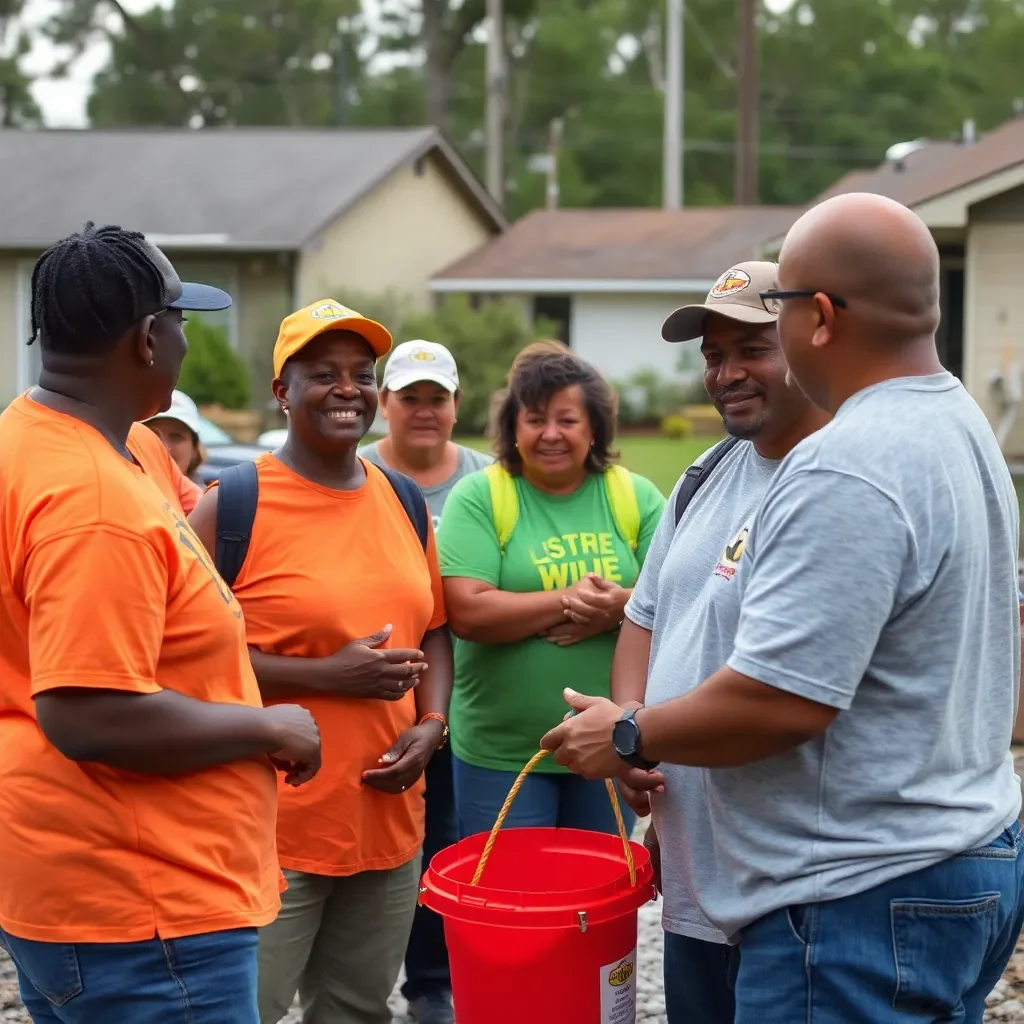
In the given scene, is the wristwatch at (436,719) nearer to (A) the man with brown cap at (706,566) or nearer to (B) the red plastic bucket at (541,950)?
(A) the man with brown cap at (706,566)

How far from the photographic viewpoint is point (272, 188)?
1183 inches

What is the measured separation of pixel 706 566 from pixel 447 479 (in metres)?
2.43

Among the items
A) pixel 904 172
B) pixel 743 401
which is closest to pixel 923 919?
pixel 743 401

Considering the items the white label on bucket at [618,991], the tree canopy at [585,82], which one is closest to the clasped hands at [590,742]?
the white label on bucket at [618,991]

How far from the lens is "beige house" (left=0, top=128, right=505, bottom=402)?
28391 mm

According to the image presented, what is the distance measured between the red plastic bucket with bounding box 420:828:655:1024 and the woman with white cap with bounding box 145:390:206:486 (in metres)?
2.89

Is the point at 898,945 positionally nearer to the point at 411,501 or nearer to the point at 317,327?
the point at 411,501

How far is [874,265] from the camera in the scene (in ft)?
8.02

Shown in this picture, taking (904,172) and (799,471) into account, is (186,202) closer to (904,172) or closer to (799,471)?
(904,172)

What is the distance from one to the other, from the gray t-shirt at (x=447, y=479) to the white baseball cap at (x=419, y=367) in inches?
10.2

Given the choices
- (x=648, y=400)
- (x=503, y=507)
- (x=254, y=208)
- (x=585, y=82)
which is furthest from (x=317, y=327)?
(x=585, y=82)

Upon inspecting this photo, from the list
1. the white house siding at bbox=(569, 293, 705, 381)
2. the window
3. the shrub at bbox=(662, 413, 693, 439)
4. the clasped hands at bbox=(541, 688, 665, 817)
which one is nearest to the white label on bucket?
the clasped hands at bbox=(541, 688, 665, 817)

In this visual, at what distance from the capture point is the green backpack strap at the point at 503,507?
15.7 feet

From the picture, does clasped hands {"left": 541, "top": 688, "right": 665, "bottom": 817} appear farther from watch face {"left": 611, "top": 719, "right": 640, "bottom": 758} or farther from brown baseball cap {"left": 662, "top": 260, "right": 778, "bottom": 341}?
brown baseball cap {"left": 662, "top": 260, "right": 778, "bottom": 341}
